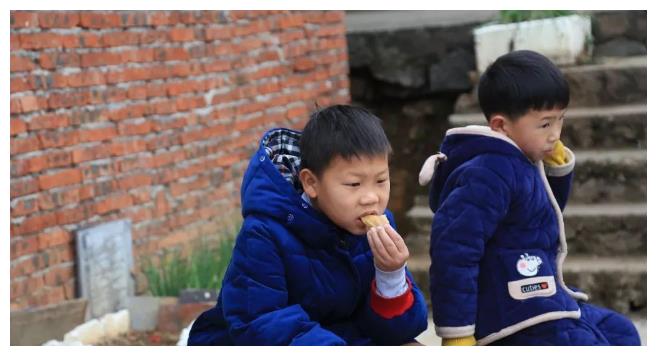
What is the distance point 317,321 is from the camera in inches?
117

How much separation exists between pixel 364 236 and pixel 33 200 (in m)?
2.56

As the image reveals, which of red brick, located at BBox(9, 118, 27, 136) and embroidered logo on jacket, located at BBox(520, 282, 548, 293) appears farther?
red brick, located at BBox(9, 118, 27, 136)

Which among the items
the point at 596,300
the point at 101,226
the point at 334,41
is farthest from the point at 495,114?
the point at 334,41

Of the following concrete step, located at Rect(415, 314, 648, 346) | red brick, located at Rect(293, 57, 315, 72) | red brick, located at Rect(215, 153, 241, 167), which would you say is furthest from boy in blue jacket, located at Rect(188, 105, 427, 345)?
red brick, located at Rect(293, 57, 315, 72)

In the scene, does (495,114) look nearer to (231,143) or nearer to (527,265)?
(527,265)

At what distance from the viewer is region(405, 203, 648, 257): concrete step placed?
562 centimetres

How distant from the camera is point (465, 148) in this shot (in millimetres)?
Answer: 3441

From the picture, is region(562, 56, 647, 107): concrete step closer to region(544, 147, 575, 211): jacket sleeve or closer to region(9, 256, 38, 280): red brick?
region(544, 147, 575, 211): jacket sleeve

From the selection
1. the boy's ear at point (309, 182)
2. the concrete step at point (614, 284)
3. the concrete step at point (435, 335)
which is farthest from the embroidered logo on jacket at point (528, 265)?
the concrete step at point (614, 284)

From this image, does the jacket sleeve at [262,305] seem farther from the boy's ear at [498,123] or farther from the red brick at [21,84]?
the red brick at [21,84]

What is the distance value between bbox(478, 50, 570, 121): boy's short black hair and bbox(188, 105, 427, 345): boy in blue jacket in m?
0.57

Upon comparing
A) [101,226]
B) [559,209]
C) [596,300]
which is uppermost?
[559,209]

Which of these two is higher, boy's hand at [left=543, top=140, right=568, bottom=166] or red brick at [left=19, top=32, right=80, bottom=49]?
red brick at [left=19, top=32, right=80, bottom=49]

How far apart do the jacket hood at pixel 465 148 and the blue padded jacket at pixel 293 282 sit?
47 centimetres
